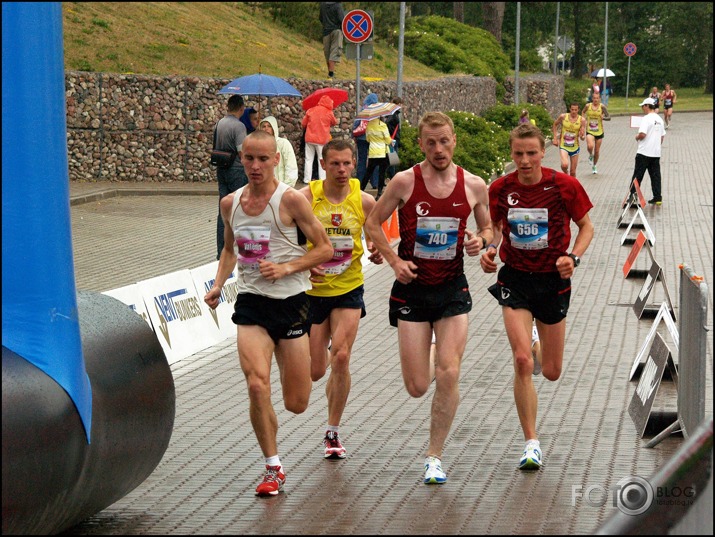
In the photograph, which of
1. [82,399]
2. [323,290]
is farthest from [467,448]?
[82,399]

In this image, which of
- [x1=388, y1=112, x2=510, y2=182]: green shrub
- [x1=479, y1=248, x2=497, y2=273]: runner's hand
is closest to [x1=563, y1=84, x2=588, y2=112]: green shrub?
[x1=388, y1=112, x2=510, y2=182]: green shrub

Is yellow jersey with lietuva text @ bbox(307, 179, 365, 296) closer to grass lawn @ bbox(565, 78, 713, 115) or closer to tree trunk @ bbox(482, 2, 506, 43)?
tree trunk @ bbox(482, 2, 506, 43)

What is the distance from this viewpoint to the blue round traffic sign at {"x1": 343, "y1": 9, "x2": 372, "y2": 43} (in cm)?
2272

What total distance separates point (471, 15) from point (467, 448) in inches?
3352

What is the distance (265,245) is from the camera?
730 centimetres

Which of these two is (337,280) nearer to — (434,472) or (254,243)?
(254,243)

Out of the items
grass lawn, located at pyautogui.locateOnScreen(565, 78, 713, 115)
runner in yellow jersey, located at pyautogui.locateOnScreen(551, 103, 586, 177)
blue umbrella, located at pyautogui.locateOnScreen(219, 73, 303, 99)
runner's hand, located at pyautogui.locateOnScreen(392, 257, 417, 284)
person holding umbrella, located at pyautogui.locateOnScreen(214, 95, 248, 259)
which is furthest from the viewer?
grass lawn, located at pyautogui.locateOnScreen(565, 78, 713, 115)

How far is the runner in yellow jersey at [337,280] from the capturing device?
8133 millimetres

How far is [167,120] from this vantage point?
26.7m

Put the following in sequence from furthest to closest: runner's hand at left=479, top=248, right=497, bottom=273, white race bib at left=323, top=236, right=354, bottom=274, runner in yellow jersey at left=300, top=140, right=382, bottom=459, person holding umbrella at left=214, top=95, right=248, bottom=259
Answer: person holding umbrella at left=214, top=95, right=248, bottom=259
white race bib at left=323, top=236, right=354, bottom=274
runner in yellow jersey at left=300, top=140, right=382, bottom=459
runner's hand at left=479, top=248, right=497, bottom=273

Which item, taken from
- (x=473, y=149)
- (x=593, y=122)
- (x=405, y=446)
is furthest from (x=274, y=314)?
(x=593, y=122)

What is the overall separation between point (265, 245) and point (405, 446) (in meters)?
1.86

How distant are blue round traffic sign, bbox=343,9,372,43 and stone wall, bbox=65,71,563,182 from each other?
12.9ft

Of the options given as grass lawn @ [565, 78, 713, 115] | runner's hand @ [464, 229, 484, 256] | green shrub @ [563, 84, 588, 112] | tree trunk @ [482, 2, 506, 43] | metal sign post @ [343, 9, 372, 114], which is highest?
tree trunk @ [482, 2, 506, 43]
